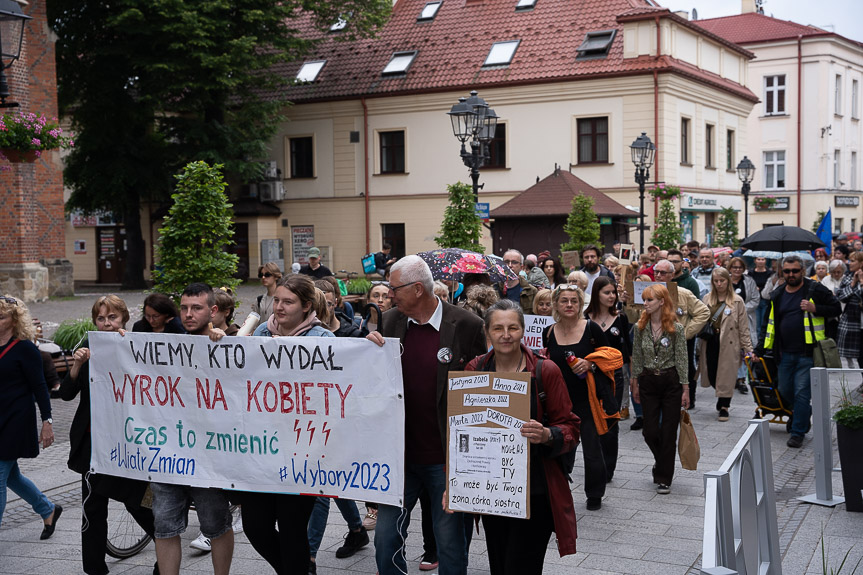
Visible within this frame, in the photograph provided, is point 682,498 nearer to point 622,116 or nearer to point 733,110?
point 622,116

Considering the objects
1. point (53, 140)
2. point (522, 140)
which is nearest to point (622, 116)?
point (522, 140)

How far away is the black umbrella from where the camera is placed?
54.4 ft

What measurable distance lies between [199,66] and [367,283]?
43.6 ft

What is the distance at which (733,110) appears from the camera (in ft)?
134

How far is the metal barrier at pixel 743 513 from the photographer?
146 inches

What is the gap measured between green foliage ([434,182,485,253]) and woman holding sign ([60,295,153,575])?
11.1 m

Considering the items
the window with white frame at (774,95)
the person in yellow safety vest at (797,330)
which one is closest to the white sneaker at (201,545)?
the person in yellow safety vest at (797,330)

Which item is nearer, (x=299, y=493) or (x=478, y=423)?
(x=478, y=423)

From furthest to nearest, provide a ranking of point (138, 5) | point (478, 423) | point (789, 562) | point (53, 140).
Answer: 1. point (138, 5)
2. point (53, 140)
3. point (789, 562)
4. point (478, 423)

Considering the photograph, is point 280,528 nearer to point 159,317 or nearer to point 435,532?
point 435,532

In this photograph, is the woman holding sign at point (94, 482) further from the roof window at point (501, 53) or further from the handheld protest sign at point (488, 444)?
the roof window at point (501, 53)

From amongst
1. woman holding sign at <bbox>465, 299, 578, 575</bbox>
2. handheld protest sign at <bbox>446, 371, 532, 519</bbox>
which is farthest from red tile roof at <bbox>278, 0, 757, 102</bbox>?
handheld protest sign at <bbox>446, 371, 532, 519</bbox>

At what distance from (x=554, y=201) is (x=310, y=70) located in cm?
1928

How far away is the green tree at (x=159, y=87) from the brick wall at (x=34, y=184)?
137 inches
